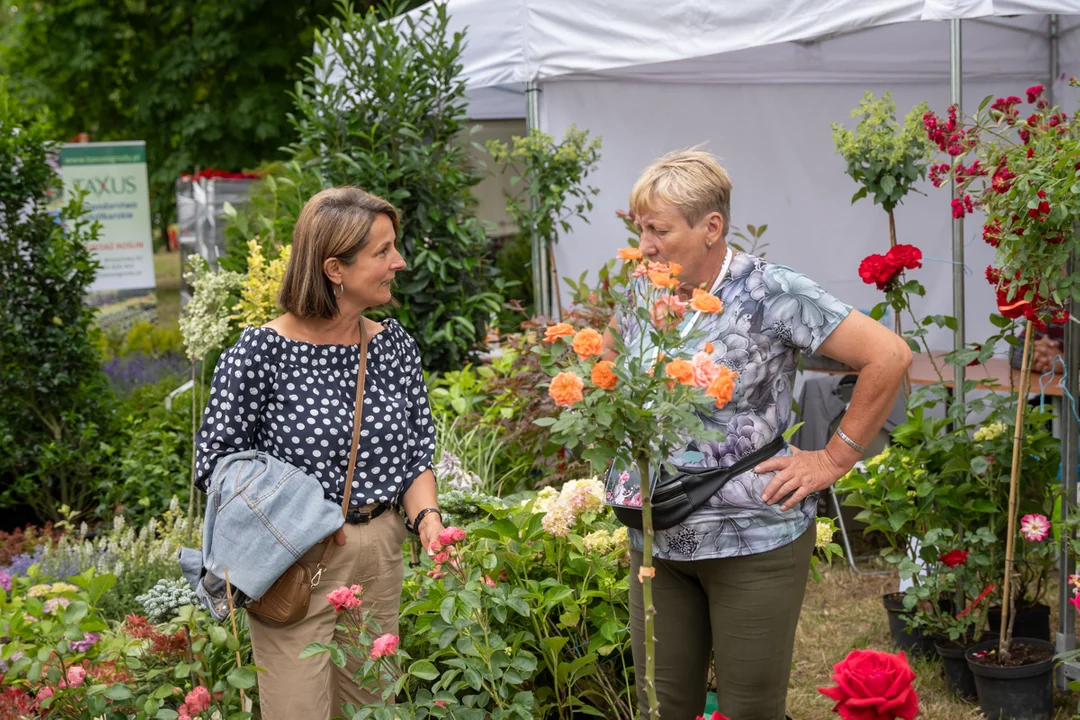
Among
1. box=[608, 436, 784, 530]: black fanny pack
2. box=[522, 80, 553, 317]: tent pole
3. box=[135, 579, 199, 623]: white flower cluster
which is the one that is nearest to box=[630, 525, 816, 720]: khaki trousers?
box=[608, 436, 784, 530]: black fanny pack

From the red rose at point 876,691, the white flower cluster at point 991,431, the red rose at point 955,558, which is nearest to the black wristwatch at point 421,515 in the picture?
the red rose at point 876,691

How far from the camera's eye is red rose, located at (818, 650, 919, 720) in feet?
3.99

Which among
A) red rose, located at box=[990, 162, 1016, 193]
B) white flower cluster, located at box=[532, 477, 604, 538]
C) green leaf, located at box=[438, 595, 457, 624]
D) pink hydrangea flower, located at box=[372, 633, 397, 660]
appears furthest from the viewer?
red rose, located at box=[990, 162, 1016, 193]

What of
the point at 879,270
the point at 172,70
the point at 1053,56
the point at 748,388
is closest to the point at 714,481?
the point at 748,388

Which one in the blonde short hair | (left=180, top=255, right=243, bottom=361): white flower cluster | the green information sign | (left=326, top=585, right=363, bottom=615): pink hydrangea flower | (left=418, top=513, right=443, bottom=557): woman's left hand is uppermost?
the green information sign

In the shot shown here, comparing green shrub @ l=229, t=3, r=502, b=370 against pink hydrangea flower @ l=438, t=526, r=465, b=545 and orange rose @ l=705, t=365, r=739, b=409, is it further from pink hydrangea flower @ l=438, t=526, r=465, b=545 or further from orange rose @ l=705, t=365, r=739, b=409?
orange rose @ l=705, t=365, r=739, b=409

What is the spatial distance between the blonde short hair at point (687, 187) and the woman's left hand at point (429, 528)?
2.57ft

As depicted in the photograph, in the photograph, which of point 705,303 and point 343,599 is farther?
point 343,599

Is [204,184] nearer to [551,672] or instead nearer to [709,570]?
[551,672]

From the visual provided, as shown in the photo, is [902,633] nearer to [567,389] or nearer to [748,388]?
[748,388]

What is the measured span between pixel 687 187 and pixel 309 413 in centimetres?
89

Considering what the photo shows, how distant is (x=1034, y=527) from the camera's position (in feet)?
10.0

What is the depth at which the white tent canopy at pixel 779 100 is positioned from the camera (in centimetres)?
528

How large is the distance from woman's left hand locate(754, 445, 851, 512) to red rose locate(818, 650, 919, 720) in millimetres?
675
